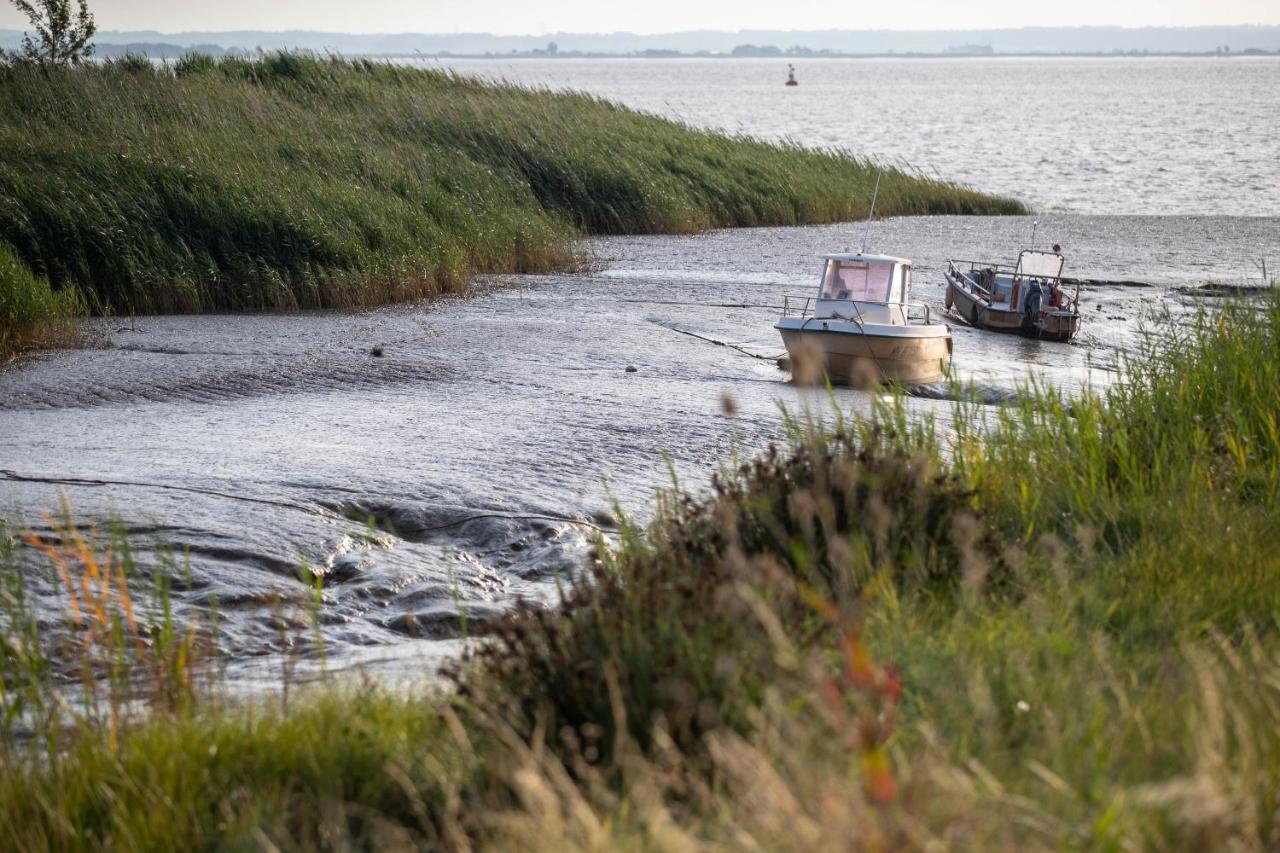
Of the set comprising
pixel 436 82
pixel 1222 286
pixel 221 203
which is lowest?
pixel 1222 286

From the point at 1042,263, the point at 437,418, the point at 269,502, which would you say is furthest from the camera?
the point at 1042,263

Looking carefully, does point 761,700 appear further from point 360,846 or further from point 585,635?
point 360,846

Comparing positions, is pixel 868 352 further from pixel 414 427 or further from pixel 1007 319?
pixel 414 427

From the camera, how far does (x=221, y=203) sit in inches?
742

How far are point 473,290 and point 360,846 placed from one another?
16.9 m

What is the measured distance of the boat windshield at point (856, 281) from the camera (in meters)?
17.3

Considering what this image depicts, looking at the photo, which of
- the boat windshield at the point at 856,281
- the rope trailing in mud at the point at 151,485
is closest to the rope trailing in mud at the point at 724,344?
the boat windshield at the point at 856,281

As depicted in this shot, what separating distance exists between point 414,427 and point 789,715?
27.0 ft

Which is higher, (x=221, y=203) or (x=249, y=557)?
(x=221, y=203)

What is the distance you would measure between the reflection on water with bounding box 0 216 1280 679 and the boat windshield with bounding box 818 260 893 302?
0.97 m

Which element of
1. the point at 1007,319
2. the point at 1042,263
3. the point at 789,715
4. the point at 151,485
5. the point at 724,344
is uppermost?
the point at 789,715

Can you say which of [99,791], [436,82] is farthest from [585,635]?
[436,82]

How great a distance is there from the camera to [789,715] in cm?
368

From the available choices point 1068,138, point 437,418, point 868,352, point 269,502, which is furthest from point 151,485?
point 1068,138
